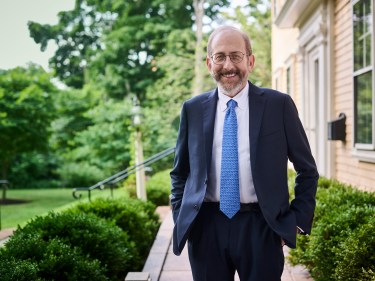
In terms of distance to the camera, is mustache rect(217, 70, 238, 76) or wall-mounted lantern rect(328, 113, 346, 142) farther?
wall-mounted lantern rect(328, 113, 346, 142)

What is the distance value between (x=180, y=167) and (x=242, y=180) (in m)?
0.42

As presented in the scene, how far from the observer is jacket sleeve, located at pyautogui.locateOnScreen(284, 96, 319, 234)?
2490 mm

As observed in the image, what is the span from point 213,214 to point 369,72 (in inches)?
148

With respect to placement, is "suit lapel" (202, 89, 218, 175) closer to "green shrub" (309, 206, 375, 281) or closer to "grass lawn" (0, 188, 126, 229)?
"green shrub" (309, 206, 375, 281)

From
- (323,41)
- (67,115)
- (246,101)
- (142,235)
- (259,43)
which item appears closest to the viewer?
(246,101)

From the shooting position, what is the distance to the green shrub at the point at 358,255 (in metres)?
3.46

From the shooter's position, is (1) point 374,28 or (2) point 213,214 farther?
(1) point 374,28

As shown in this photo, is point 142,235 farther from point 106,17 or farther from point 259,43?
point 106,17

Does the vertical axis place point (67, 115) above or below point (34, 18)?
below

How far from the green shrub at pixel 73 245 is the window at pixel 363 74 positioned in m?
2.81

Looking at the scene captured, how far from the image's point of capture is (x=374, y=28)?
5.36 metres

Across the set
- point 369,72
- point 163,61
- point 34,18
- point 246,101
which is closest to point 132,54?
point 163,61

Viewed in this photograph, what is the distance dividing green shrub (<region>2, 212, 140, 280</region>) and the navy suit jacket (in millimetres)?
1700

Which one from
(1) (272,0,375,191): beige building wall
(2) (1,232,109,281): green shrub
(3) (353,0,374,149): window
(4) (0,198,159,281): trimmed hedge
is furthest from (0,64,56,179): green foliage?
(2) (1,232,109,281): green shrub
